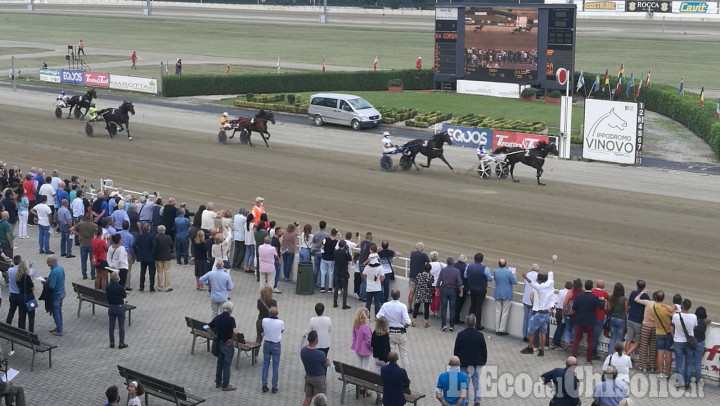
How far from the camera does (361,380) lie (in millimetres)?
14016

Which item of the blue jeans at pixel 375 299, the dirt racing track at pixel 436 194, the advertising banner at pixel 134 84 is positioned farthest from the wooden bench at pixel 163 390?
the advertising banner at pixel 134 84

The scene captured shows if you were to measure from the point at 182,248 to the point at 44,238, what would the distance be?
336 cm

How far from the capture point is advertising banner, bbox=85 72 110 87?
5459cm

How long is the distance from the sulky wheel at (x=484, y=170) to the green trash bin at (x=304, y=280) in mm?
13321

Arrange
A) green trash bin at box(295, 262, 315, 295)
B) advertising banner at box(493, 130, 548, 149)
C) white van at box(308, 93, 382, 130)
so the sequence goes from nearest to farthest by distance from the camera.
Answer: green trash bin at box(295, 262, 315, 295) < advertising banner at box(493, 130, 548, 149) < white van at box(308, 93, 382, 130)

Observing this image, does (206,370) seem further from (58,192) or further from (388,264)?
(58,192)

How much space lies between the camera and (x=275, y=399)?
46.9 ft

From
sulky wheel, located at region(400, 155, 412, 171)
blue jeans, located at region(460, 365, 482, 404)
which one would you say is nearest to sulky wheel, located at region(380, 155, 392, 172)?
sulky wheel, located at region(400, 155, 412, 171)

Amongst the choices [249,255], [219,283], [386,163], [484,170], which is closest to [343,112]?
[386,163]

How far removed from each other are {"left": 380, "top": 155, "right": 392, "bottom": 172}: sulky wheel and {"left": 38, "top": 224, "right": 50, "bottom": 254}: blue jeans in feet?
43.1

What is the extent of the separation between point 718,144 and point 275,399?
2585cm

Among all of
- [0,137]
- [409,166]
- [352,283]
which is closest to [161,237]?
[352,283]

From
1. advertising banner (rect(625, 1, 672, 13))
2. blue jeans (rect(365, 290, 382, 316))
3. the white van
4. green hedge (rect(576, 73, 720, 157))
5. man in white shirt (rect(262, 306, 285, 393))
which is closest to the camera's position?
man in white shirt (rect(262, 306, 285, 393))

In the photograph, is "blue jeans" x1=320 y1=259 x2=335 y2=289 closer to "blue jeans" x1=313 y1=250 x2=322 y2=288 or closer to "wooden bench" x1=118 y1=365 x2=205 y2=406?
"blue jeans" x1=313 y1=250 x2=322 y2=288
